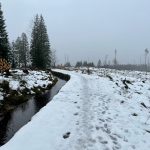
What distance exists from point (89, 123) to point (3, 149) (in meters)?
3.63

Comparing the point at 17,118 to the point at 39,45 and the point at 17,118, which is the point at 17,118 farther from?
the point at 39,45

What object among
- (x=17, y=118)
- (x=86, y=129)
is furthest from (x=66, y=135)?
(x=17, y=118)

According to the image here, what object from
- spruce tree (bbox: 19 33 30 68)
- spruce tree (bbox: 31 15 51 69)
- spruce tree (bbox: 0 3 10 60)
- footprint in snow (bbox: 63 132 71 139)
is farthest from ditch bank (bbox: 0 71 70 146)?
spruce tree (bbox: 19 33 30 68)

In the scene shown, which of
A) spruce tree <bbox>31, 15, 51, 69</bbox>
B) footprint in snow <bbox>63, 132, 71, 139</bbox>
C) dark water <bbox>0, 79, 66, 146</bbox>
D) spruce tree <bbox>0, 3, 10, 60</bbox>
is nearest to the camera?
footprint in snow <bbox>63, 132, 71, 139</bbox>

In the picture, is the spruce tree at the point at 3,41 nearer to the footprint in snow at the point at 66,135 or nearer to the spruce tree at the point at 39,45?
the spruce tree at the point at 39,45

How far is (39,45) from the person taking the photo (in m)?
65.8

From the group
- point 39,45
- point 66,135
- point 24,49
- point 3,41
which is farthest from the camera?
point 24,49

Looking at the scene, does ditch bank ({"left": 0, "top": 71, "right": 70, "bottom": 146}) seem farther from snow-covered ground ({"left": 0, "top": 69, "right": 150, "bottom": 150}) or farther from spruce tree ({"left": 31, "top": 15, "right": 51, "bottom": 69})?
spruce tree ({"left": 31, "top": 15, "right": 51, "bottom": 69})

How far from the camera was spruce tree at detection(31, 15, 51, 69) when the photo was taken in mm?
65062

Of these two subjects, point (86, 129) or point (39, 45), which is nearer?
point (86, 129)

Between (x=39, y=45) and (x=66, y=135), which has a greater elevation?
(x=39, y=45)

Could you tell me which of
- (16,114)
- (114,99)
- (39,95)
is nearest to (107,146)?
(16,114)

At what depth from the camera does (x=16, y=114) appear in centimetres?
1455

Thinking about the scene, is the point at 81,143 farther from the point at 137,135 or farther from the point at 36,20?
the point at 36,20
